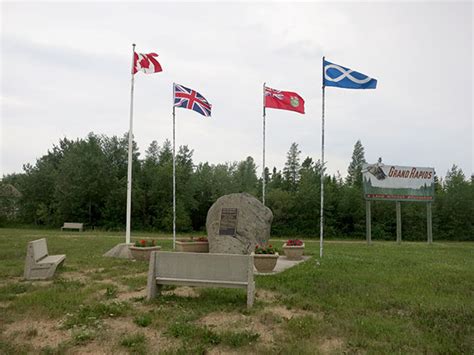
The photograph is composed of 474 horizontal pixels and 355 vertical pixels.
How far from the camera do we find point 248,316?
5445 mm

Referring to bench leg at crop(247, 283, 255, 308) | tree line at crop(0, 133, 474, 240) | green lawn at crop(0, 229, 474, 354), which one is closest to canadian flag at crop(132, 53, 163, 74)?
green lawn at crop(0, 229, 474, 354)

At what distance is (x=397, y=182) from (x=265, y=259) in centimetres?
1570

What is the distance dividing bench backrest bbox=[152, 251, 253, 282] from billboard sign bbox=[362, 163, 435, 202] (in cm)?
1736

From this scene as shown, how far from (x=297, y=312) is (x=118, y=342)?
2.55m

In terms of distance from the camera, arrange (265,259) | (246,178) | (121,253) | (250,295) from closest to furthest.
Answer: (250,295) < (265,259) < (121,253) < (246,178)

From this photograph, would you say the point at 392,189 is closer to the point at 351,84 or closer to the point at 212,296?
the point at 351,84

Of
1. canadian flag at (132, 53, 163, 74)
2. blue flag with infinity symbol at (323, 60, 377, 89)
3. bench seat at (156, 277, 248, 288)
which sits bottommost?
bench seat at (156, 277, 248, 288)

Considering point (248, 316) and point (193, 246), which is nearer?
point (248, 316)

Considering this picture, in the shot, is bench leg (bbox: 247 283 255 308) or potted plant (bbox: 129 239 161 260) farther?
potted plant (bbox: 129 239 161 260)

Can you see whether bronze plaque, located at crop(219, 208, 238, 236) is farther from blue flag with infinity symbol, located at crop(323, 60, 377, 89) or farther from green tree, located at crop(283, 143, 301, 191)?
green tree, located at crop(283, 143, 301, 191)

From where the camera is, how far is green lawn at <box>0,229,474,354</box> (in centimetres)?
443

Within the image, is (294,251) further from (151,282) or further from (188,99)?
(188,99)

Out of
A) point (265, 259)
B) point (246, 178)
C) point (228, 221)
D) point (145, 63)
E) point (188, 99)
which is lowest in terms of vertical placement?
point (265, 259)

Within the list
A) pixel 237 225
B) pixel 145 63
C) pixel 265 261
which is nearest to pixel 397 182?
pixel 237 225
